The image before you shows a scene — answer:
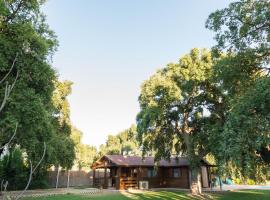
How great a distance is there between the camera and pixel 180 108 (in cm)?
2162

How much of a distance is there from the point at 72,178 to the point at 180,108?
56.7 feet

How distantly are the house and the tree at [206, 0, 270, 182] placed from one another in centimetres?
1706

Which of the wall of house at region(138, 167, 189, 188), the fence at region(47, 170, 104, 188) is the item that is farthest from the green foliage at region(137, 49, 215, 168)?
the fence at region(47, 170, 104, 188)

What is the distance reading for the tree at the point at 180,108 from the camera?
66.0 feet

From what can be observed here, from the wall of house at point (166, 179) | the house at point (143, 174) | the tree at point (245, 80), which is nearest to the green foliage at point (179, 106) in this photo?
the house at point (143, 174)

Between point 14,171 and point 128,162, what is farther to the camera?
point 128,162

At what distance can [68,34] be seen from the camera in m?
15.3

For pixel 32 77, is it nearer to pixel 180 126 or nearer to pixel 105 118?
pixel 180 126

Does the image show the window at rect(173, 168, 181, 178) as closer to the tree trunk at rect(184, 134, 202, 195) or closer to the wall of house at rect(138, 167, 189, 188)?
the wall of house at rect(138, 167, 189, 188)

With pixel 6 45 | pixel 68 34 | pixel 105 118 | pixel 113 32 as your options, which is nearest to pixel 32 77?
pixel 6 45

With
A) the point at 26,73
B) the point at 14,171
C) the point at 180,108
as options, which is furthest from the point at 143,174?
the point at 26,73

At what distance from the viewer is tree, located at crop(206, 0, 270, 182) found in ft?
29.2

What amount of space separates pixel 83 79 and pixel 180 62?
855 centimetres

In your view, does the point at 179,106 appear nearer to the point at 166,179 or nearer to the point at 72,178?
the point at 166,179
